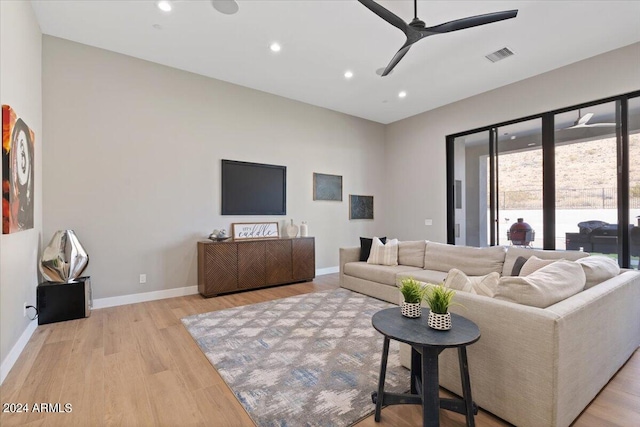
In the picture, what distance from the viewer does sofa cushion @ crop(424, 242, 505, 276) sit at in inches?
143

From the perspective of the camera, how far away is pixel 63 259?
11.0 ft

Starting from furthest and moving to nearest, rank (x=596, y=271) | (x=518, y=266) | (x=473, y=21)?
(x=518, y=266) < (x=473, y=21) < (x=596, y=271)

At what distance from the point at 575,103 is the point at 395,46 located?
2.73 meters

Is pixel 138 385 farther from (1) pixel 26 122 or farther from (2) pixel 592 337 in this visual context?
(2) pixel 592 337

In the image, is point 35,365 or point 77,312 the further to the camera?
point 77,312

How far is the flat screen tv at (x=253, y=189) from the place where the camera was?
4.84 m

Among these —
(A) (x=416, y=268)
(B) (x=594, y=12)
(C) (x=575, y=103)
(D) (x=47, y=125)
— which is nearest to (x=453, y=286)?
Answer: (A) (x=416, y=268)

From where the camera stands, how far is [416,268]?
433 centimetres

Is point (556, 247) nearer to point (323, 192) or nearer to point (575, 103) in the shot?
point (575, 103)

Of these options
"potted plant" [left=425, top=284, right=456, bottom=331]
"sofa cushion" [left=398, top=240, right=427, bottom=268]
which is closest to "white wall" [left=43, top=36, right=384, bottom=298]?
"sofa cushion" [left=398, top=240, right=427, bottom=268]

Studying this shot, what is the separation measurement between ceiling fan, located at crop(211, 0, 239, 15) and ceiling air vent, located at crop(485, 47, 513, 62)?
3293mm

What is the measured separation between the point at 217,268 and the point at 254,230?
991 mm

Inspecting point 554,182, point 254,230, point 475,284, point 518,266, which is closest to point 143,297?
point 254,230

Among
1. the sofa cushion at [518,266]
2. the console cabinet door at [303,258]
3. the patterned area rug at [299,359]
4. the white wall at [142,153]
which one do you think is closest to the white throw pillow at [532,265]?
the sofa cushion at [518,266]
